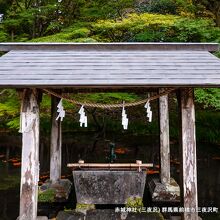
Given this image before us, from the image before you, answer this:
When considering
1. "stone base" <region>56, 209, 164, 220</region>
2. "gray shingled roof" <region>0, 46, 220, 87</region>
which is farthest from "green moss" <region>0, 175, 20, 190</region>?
"gray shingled roof" <region>0, 46, 220, 87</region>

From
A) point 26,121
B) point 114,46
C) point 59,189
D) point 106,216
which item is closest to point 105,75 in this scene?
point 26,121

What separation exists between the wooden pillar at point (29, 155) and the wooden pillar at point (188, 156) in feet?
10.0

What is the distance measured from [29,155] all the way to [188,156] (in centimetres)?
326

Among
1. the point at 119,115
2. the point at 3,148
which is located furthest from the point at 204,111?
the point at 3,148

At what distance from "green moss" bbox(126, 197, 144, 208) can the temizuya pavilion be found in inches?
74.8

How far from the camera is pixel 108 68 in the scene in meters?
6.72

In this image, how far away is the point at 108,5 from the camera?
54.0 feet

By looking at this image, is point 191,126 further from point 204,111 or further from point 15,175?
point 204,111

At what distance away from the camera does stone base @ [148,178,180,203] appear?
9.37 m

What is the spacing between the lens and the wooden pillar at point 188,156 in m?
6.63

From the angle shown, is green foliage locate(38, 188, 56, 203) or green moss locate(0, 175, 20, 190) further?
green moss locate(0, 175, 20, 190)

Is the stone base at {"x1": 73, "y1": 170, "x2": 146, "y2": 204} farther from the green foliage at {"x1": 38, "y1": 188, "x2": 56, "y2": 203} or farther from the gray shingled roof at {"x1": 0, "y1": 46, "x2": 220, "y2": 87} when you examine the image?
the gray shingled roof at {"x1": 0, "y1": 46, "x2": 220, "y2": 87}

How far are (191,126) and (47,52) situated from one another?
387 centimetres

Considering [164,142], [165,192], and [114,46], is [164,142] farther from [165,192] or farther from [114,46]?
[114,46]
